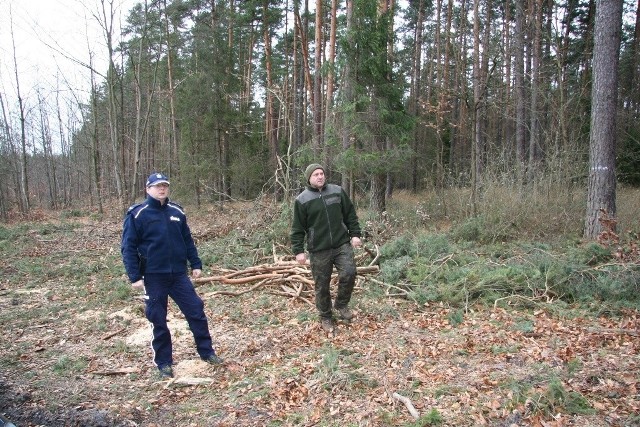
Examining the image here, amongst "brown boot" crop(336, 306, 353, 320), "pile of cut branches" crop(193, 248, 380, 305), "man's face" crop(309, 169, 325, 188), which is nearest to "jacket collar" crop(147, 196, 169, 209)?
"man's face" crop(309, 169, 325, 188)

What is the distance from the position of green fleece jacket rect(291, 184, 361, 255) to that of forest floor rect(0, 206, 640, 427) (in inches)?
48.8

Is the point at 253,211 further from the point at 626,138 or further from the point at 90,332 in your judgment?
the point at 626,138

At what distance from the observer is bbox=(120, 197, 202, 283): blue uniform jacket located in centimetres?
443

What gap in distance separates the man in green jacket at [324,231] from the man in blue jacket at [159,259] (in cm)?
142

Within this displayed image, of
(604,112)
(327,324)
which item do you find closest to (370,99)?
(604,112)

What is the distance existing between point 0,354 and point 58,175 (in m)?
48.4

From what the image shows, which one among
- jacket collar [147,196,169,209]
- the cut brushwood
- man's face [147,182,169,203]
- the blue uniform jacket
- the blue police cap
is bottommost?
the cut brushwood

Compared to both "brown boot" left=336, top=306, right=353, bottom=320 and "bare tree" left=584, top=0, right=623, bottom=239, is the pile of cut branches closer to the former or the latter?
"brown boot" left=336, top=306, right=353, bottom=320

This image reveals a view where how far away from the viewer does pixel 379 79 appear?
12.5 metres

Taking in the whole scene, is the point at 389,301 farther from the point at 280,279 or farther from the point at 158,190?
the point at 158,190

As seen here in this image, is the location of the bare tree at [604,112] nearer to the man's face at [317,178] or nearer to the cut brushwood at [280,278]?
the cut brushwood at [280,278]

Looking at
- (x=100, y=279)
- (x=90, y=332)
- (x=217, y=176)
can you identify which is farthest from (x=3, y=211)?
(x=90, y=332)

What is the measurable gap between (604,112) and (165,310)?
29.4ft

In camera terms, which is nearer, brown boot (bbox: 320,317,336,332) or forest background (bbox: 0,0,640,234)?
brown boot (bbox: 320,317,336,332)
